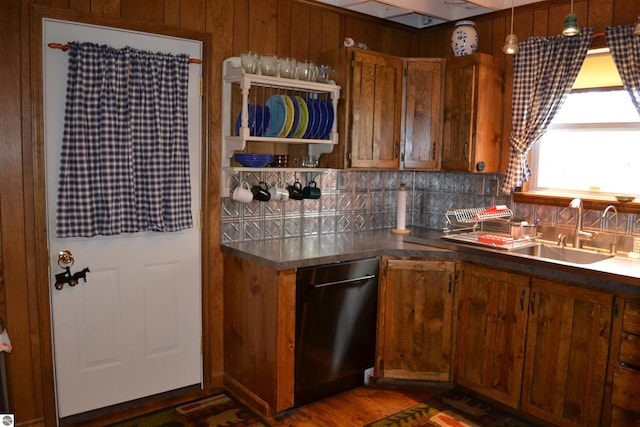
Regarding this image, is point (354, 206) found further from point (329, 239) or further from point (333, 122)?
point (333, 122)

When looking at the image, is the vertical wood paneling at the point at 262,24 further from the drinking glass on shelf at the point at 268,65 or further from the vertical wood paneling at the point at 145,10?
the vertical wood paneling at the point at 145,10

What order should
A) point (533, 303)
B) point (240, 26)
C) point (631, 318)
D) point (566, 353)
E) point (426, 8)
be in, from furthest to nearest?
1. point (426, 8)
2. point (240, 26)
3. point (533, 303)
4. point (566, 353)
5. point (631, 318)

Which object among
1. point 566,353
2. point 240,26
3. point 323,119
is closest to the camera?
point 566,353

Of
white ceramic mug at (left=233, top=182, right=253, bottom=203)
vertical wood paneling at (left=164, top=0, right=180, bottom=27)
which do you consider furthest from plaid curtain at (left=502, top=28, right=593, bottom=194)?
vertical wood paneling at (left=164, top=0, right=180, bottom=27)

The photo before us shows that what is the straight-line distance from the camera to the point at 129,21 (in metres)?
2.78

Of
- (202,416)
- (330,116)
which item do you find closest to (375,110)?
(330,116)

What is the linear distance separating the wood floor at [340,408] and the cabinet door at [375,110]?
4.83 ft

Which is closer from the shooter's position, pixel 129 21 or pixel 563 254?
pixel 129 21

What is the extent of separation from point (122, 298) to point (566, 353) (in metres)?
2.42

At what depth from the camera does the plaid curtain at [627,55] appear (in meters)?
2.88

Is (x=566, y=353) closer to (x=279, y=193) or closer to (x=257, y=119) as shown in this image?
(x=279, y=193)

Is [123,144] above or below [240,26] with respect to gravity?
below

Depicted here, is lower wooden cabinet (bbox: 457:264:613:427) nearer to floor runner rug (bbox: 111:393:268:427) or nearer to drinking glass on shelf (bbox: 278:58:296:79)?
floor runner rug (bbox: 111:393:268:427)

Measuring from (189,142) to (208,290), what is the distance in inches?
36.0
